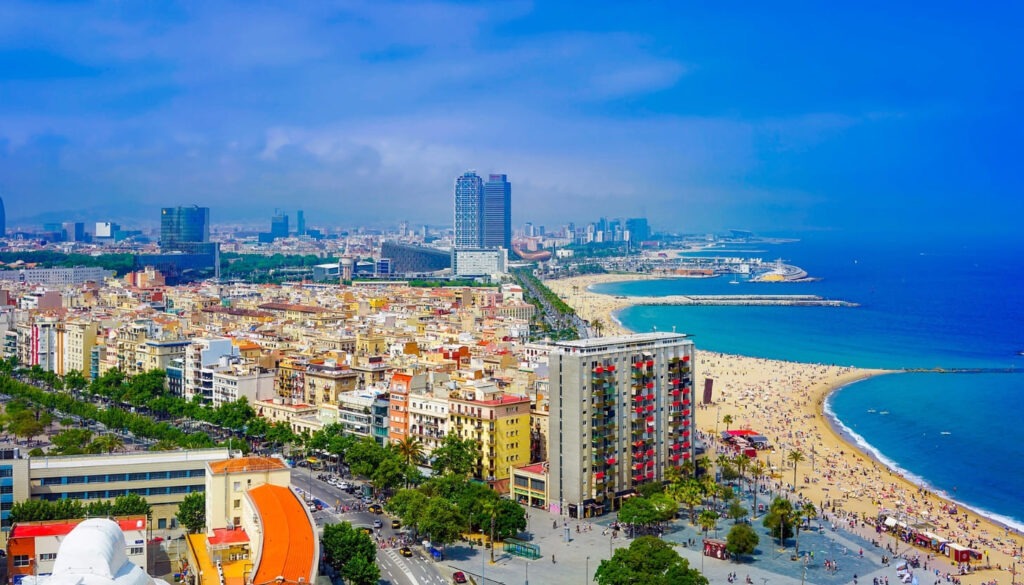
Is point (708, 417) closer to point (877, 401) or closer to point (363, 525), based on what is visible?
point (877, 401)

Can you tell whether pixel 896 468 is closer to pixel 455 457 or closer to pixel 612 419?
pixel 612 419

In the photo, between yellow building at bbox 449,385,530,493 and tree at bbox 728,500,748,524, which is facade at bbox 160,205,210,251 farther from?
tree at bbox 728,500,748,524

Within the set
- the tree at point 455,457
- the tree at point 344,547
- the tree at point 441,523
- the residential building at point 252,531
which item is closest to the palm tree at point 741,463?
the tree at point 455,457

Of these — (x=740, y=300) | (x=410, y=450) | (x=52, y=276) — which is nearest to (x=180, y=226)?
(x=52, y=276)

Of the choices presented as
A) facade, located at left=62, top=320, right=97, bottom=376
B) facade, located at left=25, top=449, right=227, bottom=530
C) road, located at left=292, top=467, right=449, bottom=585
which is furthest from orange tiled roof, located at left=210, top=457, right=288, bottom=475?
facade, located at left=62, top=320, right=97, bottom=376

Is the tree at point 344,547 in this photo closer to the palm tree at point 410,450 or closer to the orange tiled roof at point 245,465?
the orange tiled roof at point 245,465
